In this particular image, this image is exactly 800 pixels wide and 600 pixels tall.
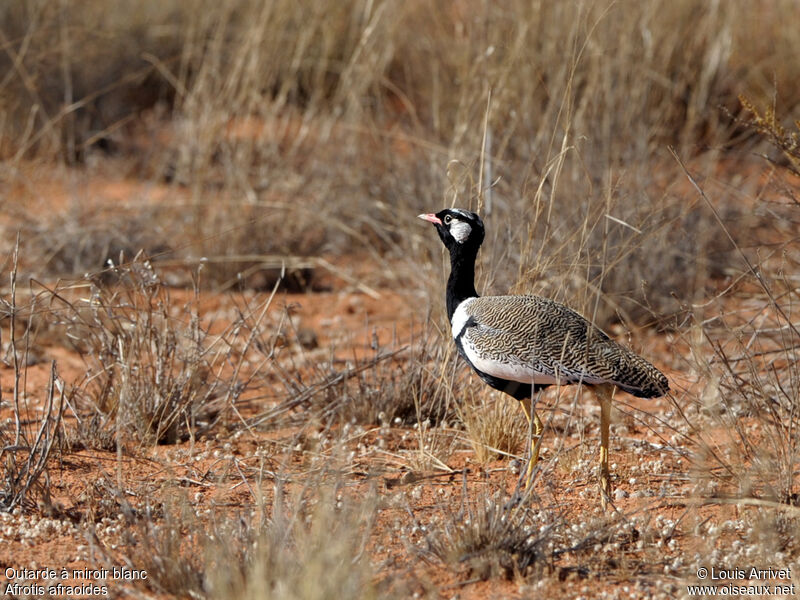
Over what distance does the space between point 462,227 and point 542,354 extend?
590mm

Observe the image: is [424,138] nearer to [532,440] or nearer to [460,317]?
[460,317]

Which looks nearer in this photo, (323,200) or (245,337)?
(245,337)

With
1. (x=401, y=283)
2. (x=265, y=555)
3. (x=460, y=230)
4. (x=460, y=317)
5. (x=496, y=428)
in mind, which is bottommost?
(x=401, y=283)

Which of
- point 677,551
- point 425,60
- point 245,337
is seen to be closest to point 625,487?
point 677,551

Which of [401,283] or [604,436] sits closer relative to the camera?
[604,436]

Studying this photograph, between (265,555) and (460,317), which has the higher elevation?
(460,317)

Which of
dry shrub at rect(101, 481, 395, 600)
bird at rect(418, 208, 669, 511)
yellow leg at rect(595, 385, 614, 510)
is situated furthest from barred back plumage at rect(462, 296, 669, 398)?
dry shrub at rect(101, 481, 395, 600)

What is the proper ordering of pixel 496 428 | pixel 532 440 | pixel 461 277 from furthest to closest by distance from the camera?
pixel 496 428 → pixel 461 277 → pixel 532 440

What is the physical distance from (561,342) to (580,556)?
2.20ft

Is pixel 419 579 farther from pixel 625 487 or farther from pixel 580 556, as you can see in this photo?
→ pixel 625 487

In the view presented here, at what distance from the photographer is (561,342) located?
321 centimetres

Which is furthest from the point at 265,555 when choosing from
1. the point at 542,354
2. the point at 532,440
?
the point at 532,440

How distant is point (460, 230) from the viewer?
3.52 m

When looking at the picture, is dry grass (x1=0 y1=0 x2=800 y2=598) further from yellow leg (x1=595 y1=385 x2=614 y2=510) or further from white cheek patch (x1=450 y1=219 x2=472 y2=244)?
white cheek patch (x1=450 y1=219 x2=472 y2=244)
